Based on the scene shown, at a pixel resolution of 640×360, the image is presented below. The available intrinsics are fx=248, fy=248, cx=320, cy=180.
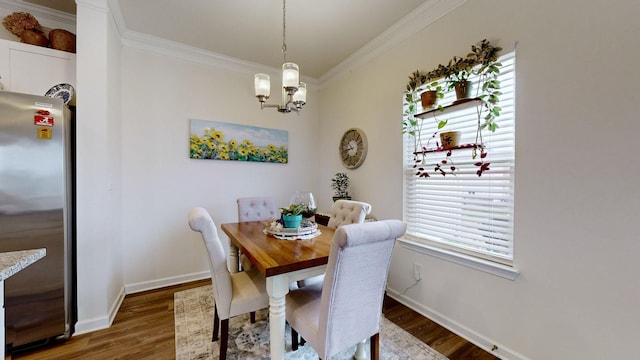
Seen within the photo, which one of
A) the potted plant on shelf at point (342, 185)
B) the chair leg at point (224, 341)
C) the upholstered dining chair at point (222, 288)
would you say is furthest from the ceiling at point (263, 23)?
the chair leg at point (224, 341)

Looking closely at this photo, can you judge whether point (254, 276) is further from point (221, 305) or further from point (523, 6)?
point (523, 6)

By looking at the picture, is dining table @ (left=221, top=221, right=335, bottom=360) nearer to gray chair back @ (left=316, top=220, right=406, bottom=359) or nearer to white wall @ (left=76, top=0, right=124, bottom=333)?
gray chair back @ (left=316, top=220, right=406, bottom=359)

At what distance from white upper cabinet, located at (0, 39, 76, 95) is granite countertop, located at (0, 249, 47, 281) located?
197 centimetres

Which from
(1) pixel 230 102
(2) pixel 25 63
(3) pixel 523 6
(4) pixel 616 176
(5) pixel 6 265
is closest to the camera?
(5) pixel 6 265

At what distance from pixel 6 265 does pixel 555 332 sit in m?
2.61

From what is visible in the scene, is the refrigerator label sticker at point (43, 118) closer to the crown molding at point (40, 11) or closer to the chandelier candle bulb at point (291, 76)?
the crown molding at point (40, 11)

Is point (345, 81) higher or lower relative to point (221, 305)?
higher

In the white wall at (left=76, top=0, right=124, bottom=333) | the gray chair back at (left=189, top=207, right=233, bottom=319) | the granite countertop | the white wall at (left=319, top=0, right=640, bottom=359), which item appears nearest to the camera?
the granite countertop

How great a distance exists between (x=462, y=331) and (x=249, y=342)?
1.64 m

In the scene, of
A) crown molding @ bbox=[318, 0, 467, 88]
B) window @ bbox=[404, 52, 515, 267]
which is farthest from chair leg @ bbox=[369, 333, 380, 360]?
crown molding @ bbox=[318, 0, 467, 88]

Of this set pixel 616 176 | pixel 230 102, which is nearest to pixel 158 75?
pixel 230 102

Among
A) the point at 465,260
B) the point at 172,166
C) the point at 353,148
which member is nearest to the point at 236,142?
the point at 172,166

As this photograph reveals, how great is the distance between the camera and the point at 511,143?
1.71 meters

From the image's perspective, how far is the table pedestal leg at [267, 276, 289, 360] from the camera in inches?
52.7
